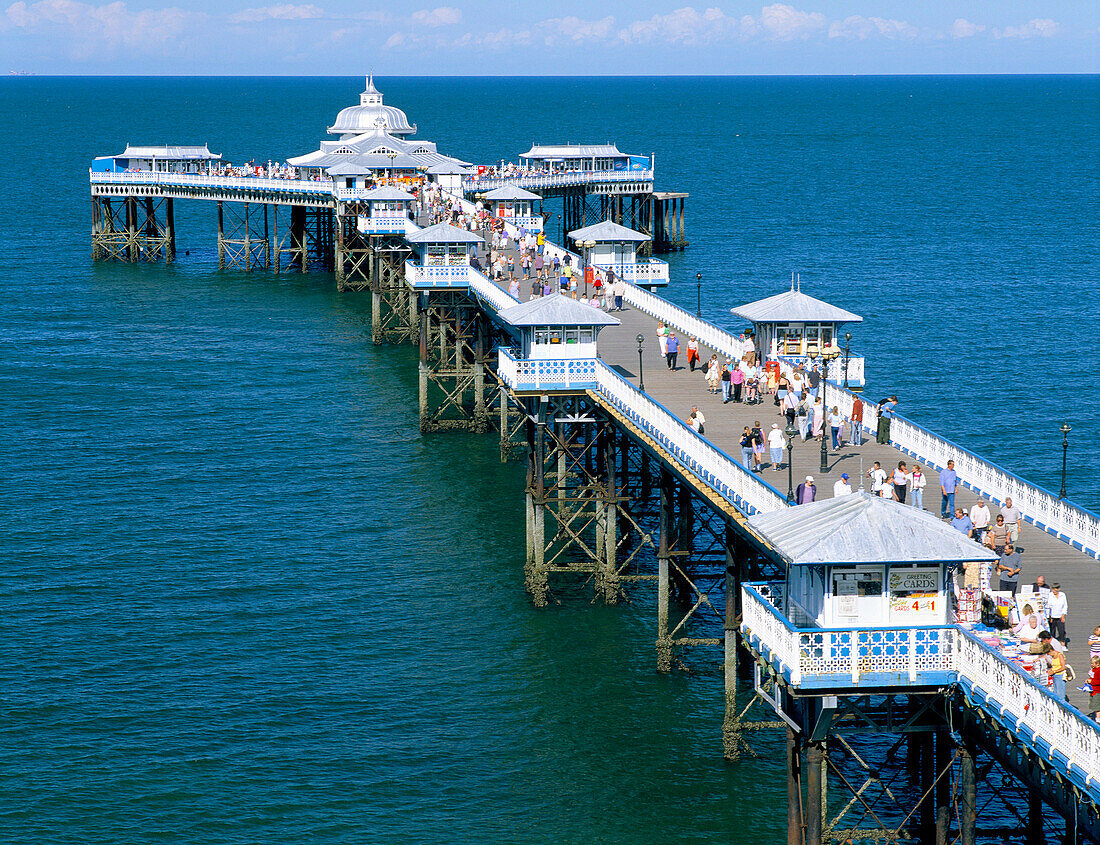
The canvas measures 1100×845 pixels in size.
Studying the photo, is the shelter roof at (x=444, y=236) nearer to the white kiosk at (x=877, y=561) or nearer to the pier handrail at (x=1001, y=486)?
the pier handrail at (x=1001, y=486)

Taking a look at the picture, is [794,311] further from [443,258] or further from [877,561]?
[443,258]

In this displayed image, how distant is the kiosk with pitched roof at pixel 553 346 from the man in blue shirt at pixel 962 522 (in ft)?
41.7

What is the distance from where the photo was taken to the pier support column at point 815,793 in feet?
73.6

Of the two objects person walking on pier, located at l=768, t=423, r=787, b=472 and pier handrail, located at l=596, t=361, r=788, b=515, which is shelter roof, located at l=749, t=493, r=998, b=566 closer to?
pier handrail, located at l=596, t=361, r=788, b=515

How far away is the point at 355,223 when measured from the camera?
8294 centimetres

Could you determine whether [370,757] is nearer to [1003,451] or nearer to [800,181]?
[1003,451]

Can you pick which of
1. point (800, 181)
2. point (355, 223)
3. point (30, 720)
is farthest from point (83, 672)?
point (800, 181)

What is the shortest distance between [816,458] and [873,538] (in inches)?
404

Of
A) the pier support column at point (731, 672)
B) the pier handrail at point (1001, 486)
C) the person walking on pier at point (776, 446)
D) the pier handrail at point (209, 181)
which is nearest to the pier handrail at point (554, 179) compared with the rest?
the pier handrail at point (209, 181)

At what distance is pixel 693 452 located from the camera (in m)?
30.2

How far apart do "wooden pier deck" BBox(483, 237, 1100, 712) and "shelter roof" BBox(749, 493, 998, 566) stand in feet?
7.70

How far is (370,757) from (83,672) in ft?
24.6

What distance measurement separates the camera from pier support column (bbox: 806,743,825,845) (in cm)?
2244

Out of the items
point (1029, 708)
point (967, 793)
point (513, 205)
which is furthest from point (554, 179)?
point (1029, 708)
